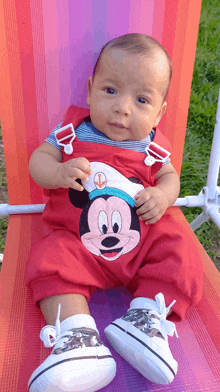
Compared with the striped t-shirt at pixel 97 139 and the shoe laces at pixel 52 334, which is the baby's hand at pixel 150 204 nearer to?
the striped t-shirt at pixel 97 139

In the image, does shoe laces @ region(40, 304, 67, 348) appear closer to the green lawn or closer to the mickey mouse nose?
the mickey mouse nose

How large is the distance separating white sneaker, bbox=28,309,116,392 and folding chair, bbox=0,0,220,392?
0.18 m

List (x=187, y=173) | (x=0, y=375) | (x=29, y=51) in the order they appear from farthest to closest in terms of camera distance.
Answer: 1. (x=187, y=173)
2. (x=29, y=51)
3. (x=0, y=375)

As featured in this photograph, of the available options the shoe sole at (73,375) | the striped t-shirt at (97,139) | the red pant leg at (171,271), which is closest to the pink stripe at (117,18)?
the striped t-shirt at (97,139)

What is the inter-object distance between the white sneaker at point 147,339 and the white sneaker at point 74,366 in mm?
50

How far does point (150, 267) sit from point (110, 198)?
22cm

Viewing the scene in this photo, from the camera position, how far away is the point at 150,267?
3.19ft

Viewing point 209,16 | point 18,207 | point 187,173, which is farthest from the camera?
point 209,16

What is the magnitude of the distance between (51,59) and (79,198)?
0.53 meters

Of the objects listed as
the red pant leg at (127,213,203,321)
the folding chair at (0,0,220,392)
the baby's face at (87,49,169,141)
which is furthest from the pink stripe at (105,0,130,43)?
the red pant leg at (127,213,203,321)

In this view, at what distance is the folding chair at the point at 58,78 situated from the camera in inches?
42.0

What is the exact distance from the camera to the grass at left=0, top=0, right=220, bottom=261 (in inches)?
77.1

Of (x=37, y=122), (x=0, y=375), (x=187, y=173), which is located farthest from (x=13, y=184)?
(x=187, y=173)

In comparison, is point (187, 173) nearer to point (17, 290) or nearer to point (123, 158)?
point (123, 158)
